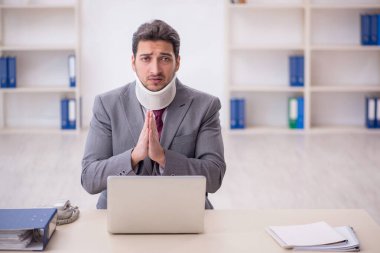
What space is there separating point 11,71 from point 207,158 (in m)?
5.00

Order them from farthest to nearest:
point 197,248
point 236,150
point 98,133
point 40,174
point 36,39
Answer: point 36,39 → point 236,150 → point 40,174 → point 98,133 → point 197,248

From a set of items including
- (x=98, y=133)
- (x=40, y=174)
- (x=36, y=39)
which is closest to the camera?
(x=98, y=133)

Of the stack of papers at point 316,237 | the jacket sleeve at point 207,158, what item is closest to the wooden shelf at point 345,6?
the jacket sleeve at point 207,158

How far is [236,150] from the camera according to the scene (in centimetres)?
658

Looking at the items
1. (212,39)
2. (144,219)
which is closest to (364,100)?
(212,39)

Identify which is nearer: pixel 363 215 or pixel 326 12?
pixel 363 215

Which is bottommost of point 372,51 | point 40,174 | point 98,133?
point 40,174

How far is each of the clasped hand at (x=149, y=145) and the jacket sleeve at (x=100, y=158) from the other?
39mm

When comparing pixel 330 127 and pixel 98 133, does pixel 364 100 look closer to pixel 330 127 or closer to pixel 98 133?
pixel 330 127

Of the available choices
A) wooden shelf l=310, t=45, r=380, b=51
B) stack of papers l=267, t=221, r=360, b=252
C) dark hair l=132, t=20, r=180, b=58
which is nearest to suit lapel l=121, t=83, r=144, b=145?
dark hair l=132, t=20, r=180, b=58

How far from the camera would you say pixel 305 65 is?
7.48m

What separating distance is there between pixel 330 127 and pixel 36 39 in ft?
10.6

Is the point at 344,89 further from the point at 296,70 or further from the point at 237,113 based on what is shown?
the point at 237,113

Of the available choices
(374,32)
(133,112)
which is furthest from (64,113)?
(133,112)
